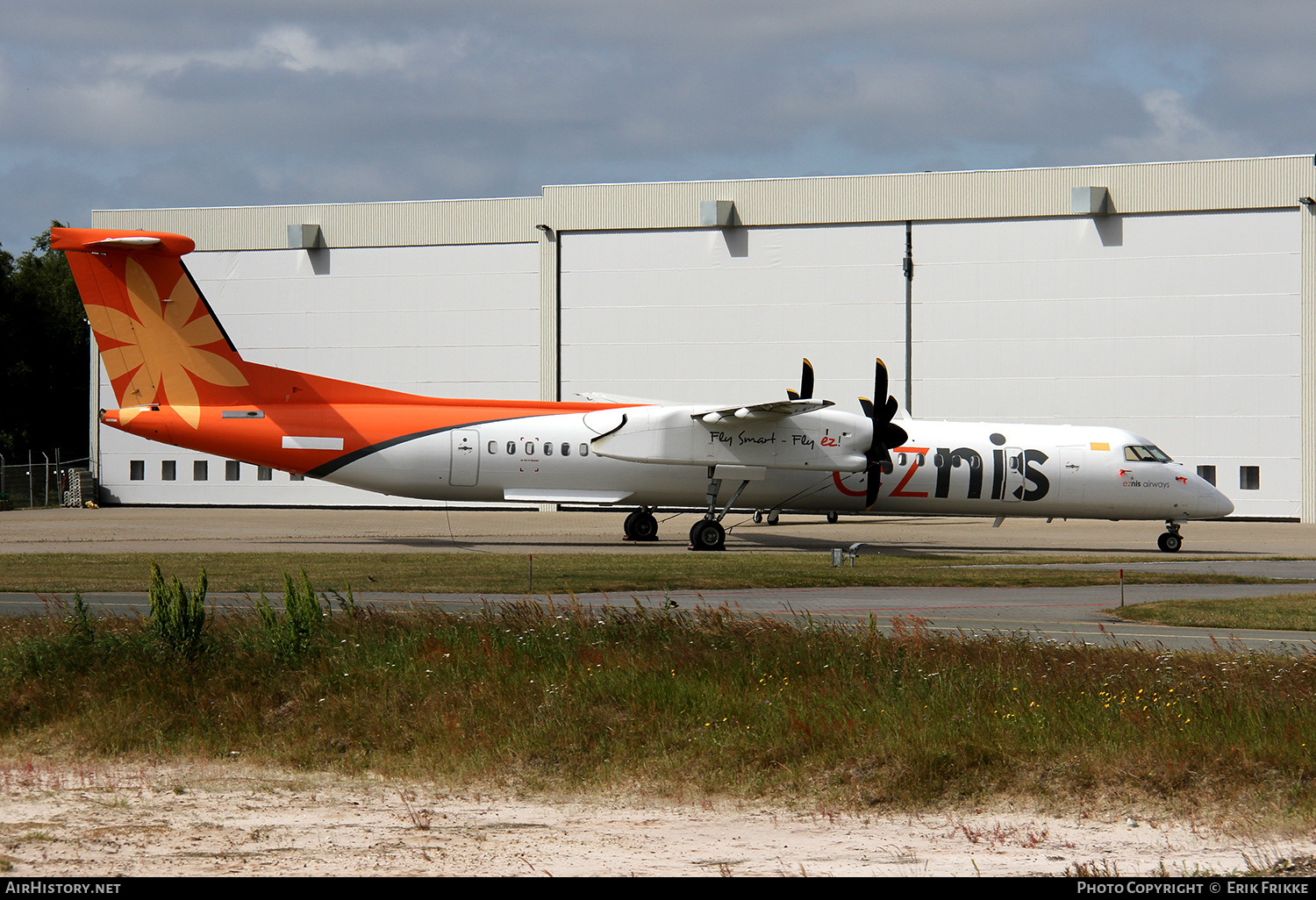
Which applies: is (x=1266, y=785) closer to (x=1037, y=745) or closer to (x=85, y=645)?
(x=1037, y=745)

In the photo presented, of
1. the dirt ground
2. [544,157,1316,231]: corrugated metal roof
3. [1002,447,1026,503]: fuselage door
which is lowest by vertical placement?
the dirt ground

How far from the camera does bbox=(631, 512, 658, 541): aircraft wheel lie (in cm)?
3450

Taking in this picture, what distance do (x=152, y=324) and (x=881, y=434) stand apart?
19.4 meters

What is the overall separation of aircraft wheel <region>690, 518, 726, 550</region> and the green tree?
53.6 meters

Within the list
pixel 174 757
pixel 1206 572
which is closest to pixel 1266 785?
pixel 174 757

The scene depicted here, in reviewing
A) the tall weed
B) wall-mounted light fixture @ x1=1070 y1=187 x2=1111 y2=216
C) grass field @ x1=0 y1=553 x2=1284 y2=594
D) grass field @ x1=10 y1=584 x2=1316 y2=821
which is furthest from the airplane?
the tall weed

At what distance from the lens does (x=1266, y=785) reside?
8.51m

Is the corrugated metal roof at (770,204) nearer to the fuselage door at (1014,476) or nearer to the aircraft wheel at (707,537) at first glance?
the fuselage door at (1014,476)

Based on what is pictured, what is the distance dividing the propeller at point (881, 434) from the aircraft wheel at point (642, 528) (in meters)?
6.77

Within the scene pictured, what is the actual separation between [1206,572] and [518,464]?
57.5 ft

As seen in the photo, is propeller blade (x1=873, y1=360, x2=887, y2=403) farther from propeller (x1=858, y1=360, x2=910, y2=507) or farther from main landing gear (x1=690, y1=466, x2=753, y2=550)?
main landing gear (x1=690, y1=466, x2=753, y2=550)

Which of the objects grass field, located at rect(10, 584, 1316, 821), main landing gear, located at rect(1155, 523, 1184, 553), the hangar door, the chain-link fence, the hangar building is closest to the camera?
grass field, located at rect(10, 584, 1316, 821)

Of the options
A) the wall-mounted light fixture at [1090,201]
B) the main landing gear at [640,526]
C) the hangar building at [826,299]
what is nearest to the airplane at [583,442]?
the main landing gear at [640,526]

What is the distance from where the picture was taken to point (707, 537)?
101 feet
